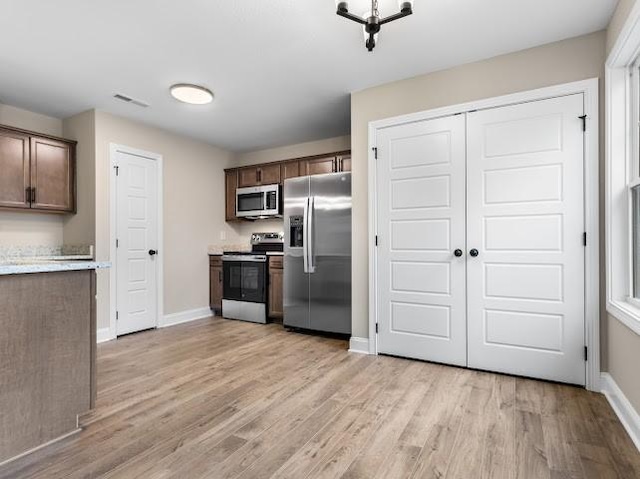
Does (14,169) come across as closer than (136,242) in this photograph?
Yes

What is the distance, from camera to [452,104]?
289cm

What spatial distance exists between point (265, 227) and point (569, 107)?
4.02 metres

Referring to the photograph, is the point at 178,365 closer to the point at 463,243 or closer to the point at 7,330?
the point at 7,330

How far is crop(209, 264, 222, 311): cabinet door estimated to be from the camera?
5.00 metres

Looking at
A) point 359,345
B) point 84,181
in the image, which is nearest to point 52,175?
point 84,181

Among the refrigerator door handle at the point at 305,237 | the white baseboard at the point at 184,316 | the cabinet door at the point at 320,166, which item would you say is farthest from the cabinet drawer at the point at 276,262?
the white baseboard at the point at 184,316

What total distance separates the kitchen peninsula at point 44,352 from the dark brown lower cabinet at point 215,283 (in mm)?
3055

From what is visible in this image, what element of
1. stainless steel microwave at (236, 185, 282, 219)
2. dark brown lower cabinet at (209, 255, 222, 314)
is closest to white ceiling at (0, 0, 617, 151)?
stainless steel microwave at (236, 185, 282, 219)

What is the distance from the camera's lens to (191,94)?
129 inches

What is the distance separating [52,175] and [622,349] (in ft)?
16.8

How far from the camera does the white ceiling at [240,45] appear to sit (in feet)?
7.19

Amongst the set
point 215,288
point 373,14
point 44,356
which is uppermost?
point 373,14

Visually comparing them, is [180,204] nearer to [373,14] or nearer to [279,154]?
[279,154]

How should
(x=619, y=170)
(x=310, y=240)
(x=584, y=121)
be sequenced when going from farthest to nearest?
1. (x=310, y=240)
2. (x=584, y=121)
3. (x=619, y=170)
